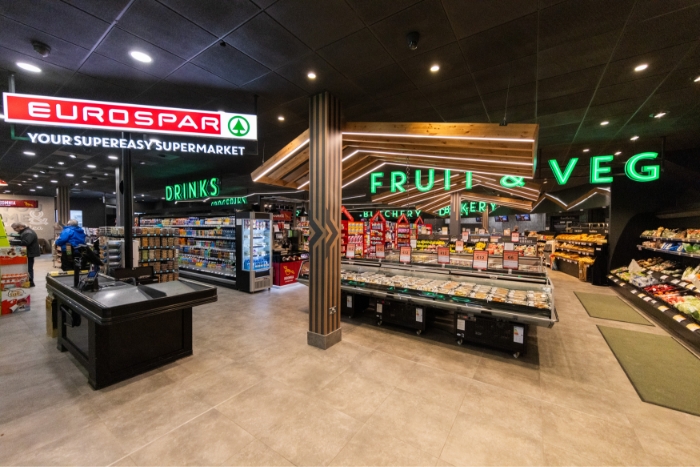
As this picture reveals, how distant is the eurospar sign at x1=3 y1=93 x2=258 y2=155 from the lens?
3.11 m

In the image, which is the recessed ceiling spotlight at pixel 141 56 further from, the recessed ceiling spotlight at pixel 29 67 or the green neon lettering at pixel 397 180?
the green neon lettering at pixel 397 180

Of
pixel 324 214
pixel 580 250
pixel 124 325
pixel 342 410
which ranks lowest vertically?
pixel 342 410

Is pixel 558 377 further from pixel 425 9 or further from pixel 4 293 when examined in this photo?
pixel 4 293

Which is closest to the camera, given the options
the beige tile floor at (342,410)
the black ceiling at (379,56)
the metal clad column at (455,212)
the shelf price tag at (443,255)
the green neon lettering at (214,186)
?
the beige tile floor at (342,410)

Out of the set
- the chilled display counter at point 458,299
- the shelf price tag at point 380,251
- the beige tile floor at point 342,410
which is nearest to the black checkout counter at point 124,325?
the beige tile floor at point 342,410

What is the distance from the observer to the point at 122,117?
339 cm

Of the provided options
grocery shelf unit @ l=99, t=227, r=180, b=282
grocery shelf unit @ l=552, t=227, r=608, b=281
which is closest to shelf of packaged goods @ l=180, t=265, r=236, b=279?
grocery shelf unit @ l=99, t=227, r=180, b=282

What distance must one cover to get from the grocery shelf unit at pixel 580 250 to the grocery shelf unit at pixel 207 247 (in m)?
11.2

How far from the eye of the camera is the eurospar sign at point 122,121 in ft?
10.2

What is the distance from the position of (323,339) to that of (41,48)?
4.72m

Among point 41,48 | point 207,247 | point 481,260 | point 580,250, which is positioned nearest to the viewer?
point 41,48

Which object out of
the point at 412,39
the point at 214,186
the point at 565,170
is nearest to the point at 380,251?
the point at 412,39

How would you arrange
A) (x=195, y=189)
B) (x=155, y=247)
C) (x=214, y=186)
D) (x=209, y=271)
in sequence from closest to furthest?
(x=155, y=247) < (x=209, y=271) < (x=214, y=186) < (x=195, y=189)

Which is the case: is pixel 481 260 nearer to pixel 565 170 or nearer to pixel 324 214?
pixel 324 214
